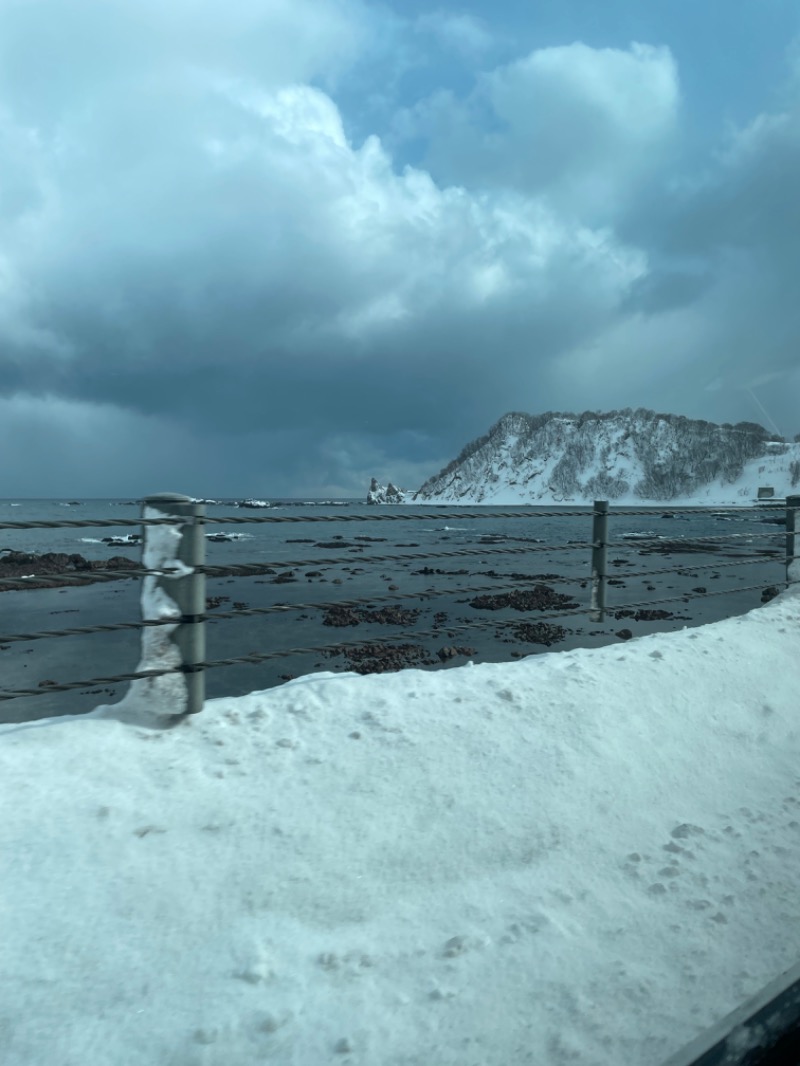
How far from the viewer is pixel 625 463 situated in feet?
505

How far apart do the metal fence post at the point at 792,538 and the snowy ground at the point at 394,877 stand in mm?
3939

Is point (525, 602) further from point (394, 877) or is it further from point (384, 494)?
point (384, 494)

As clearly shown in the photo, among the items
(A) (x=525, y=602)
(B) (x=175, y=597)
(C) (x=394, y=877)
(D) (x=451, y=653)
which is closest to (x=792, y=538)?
(D) (x=451, y=653)

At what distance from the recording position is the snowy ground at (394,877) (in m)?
1.63

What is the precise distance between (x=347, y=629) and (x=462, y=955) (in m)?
11.2

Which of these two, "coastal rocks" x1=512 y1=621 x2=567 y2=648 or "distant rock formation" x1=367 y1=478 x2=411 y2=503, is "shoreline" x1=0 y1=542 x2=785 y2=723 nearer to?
"coastal rocks" x1=512 y1=621 x2=567 y2=648

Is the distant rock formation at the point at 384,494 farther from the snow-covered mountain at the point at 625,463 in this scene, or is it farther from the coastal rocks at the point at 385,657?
the coastal rocks at the point at 385,657

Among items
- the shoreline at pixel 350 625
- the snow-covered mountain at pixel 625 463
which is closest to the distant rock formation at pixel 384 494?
the snow-covered mountain at pixel 625 463

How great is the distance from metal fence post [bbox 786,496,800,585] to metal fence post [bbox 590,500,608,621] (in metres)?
2.77

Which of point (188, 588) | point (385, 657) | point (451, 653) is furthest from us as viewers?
point (385, 657)

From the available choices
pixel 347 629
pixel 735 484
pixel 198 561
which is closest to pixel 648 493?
pixel 735 484

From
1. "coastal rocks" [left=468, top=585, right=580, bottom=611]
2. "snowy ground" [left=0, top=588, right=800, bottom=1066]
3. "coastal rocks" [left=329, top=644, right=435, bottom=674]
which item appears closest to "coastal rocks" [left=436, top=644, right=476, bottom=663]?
"coastal rocks" [left=329, top=644, right=435, bottom=674]

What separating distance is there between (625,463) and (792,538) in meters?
157

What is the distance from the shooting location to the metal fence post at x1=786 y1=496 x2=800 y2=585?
6855mm
